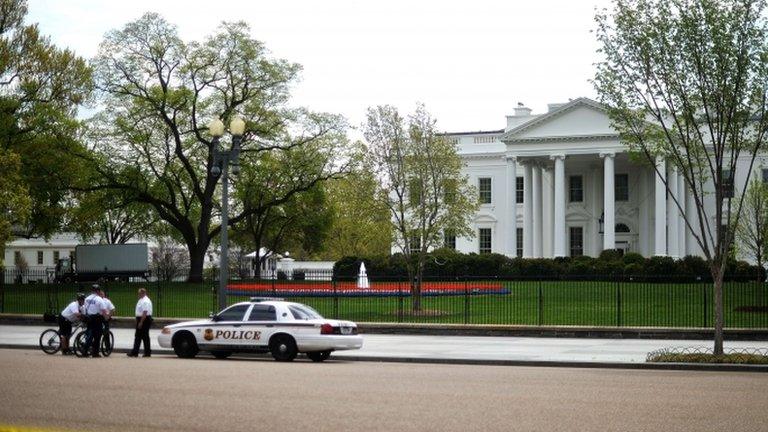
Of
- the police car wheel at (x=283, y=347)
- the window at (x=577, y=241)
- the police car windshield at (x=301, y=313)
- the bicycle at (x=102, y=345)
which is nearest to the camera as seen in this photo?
the police car wheel at (x=283, y=347)

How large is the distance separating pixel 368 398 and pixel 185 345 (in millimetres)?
10316

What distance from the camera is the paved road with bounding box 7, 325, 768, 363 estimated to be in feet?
83.1

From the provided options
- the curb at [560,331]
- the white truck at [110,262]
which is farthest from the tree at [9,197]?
the white truck at [110,262]

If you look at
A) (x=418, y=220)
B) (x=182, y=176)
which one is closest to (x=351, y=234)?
(x=182, y=176)

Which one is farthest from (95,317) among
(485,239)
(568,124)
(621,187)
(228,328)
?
(485,239)

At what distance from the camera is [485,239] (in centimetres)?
8669

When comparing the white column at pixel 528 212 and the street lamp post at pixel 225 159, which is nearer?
the street lamp post at pixel 225 159

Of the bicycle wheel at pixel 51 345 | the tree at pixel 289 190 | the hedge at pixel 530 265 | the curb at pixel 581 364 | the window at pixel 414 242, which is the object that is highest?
the tree at pixel 289 190

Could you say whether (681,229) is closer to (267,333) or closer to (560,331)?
(560,331)

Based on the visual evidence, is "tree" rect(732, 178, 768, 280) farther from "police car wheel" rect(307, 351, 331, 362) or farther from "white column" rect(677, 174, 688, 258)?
"police car wheel" rect(307, 351, 331, 362)

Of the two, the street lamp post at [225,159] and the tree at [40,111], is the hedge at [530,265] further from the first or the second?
the street lamp post at [225,159]

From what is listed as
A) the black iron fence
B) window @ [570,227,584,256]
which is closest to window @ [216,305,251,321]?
the black iron fence

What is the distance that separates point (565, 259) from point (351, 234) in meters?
32.9

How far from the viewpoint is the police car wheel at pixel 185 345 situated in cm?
2536
